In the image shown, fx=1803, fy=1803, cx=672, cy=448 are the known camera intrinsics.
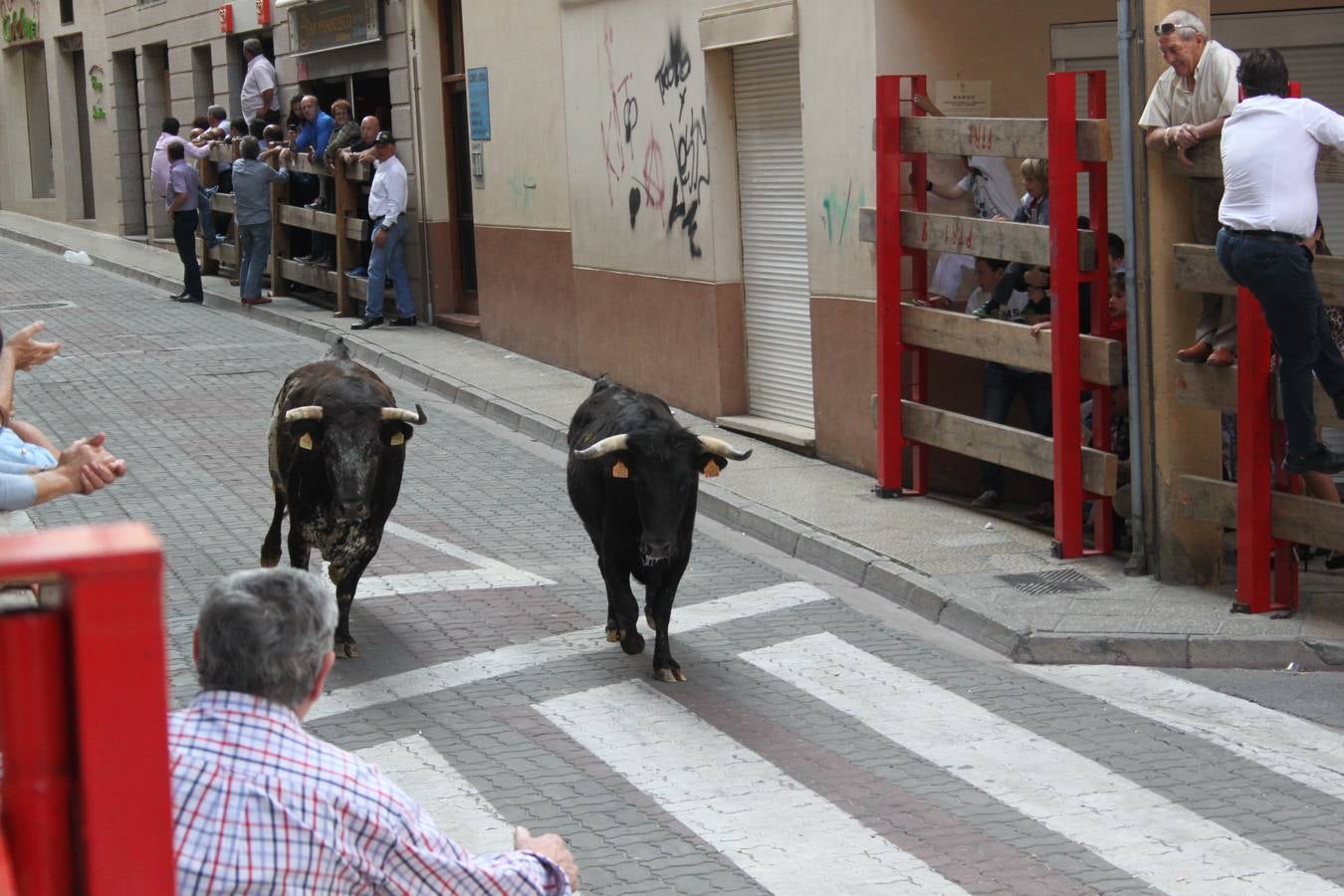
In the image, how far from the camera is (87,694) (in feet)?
7.47

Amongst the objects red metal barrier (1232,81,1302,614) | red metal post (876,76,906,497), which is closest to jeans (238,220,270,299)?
red metal post (876,76,906,497)

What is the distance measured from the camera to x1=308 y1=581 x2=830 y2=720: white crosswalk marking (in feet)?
27.1

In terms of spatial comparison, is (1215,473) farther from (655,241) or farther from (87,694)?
(87,694)

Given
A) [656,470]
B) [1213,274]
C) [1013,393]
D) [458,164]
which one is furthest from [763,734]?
[458,164]

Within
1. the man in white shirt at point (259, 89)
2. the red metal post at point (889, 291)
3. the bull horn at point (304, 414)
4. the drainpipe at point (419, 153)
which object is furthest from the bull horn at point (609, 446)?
the man in white shirt at point (259, 89)

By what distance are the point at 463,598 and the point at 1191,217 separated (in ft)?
14.5

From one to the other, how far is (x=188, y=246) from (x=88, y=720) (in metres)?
22.8

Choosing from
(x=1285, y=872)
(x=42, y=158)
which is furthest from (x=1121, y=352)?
(x=42, y=158)

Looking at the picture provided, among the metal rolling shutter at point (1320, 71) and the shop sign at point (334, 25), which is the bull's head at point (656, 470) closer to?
the metal rolling shutter at point (1320, 71)

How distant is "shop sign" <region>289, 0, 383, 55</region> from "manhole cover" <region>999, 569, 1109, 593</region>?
13874 millimetres

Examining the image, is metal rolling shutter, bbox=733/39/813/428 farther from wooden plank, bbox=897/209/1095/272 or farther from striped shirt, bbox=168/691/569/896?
striped shirt, bbox=168/691/569/896

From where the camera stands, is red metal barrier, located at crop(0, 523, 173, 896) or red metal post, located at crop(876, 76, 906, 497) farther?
red metal post, located at crop(876, 76, 906, 497)

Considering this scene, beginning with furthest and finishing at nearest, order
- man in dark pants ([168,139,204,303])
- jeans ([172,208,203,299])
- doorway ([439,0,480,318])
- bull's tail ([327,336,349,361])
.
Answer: man in dark pants ([168,139,204,303])
jeans ([172,208,203,299])
doorway ([439,0,480,318])
bull's tail ([327,336,349,361])

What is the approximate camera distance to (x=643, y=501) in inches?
332
